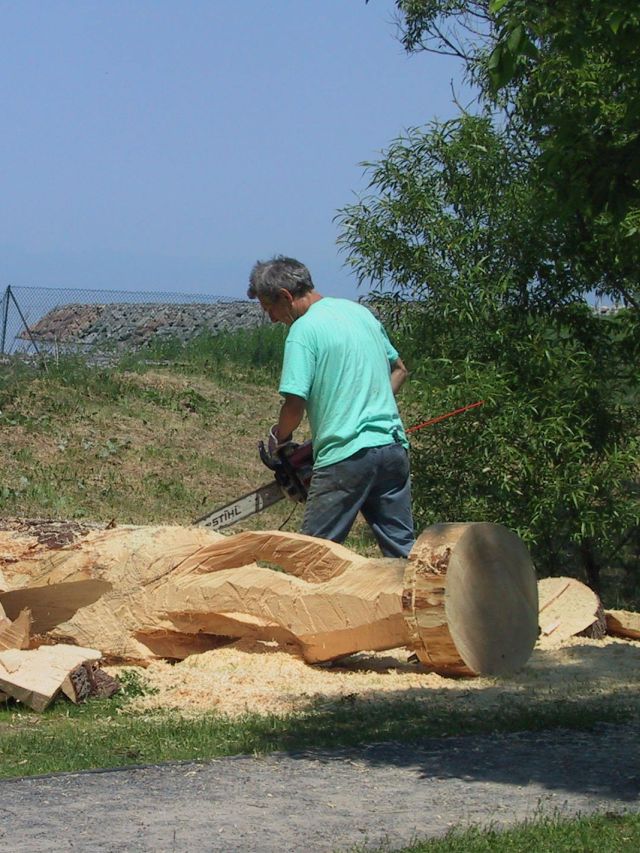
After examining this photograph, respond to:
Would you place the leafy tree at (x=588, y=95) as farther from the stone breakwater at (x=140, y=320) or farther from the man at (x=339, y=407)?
the stone breakwater at (x=140, y=320)

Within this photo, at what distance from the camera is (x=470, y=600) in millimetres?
6375

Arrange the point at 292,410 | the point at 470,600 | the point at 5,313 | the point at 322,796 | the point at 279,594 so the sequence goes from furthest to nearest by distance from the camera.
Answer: the point at 5,313 < the point at 292,410 < the point at 279,594 < the point at 470,600 < the point at 322,796

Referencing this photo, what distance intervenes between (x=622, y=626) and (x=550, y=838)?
169 inches

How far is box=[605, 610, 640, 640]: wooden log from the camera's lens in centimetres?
814

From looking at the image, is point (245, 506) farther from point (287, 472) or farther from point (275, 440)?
point (275, 440)

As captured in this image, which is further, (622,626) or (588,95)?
(588,95)

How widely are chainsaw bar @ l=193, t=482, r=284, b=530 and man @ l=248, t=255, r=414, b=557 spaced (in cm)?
54

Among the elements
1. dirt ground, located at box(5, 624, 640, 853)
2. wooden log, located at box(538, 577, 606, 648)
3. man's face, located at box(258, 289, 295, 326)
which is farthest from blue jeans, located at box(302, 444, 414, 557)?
wooden log, located at box(538, 577, 606, 648)

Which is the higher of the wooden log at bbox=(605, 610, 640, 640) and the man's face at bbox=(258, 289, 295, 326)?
the man's face at bbox=(258, 289, 295, 326)

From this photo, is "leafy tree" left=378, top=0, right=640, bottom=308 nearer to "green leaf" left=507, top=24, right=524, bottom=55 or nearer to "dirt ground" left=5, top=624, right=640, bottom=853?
"green leaf" left=507, top=24, right=524, bottom=55

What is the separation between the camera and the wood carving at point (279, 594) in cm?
633

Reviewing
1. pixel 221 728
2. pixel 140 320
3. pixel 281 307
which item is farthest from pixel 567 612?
pixel 140 320

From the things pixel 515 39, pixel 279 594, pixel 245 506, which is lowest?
pixel 279 594

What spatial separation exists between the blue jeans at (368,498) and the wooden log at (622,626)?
1726mm
